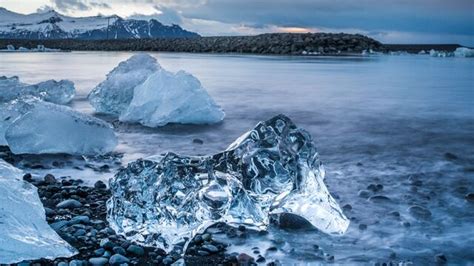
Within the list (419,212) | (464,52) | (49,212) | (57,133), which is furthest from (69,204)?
(464,52)

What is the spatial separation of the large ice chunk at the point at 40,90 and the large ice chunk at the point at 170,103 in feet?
6.47

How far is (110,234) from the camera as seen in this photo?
2.79m

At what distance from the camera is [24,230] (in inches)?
100.0

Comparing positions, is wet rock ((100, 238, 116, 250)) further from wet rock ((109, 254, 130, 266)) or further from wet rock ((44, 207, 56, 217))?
wet rock ((44, 207, 56, 217))

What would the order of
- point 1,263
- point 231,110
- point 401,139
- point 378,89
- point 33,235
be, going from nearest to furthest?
point 1,263, point 33,235, point 401,139, point 231,110, point 378,89

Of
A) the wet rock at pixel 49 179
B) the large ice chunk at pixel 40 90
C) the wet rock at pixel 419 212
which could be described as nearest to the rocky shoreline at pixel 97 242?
the wet rock at pixel 49 179

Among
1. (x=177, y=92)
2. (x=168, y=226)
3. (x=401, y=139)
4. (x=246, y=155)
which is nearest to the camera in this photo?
(x=168, y=226)

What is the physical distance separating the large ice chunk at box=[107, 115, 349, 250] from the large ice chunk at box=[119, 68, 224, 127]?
2.91 meters

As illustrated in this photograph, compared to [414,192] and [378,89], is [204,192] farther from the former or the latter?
[378,89]

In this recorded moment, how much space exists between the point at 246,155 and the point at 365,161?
1670 millimetres

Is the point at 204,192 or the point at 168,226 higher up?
the point at 204,192

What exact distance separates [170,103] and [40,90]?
2.75m

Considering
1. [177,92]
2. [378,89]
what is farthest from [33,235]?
[378,89]

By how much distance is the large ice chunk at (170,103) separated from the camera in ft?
19.5
